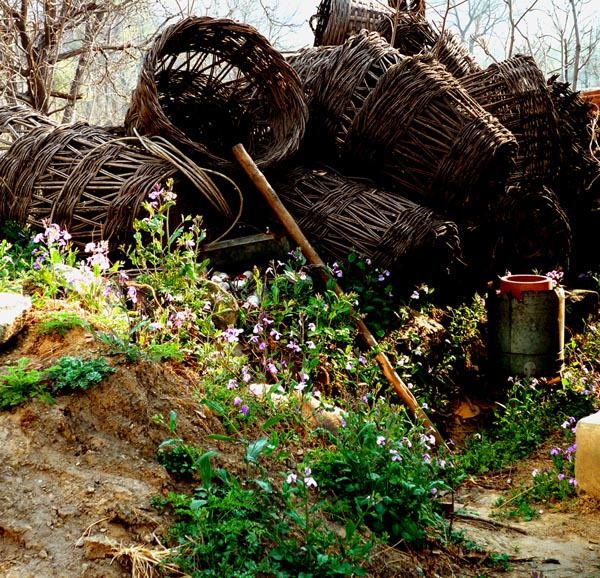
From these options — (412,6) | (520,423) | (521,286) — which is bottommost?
(520,423)

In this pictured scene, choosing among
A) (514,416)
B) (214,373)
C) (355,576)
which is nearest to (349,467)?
(355,576)

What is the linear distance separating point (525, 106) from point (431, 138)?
1.10 metres

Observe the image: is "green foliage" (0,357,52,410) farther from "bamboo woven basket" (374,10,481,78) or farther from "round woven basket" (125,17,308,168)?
"bamboo woven basket" (374,10,481,78)

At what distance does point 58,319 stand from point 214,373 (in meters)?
0.68

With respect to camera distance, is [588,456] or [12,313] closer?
[12,313]

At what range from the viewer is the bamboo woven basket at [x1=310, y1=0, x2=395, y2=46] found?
6.45 metres

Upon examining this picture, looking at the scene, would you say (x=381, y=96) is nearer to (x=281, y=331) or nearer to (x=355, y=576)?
(x=281, y=331)

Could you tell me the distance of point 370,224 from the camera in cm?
470

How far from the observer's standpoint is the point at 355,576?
2395mm

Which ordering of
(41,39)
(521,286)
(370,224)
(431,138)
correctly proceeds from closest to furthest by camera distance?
1. (370,224)
2. (431,138)
3. (521,286)
4. (41,39)

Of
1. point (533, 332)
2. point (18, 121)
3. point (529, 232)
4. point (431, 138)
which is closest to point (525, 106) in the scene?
point (529, 232)

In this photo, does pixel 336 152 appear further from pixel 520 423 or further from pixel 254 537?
pixel 254 537

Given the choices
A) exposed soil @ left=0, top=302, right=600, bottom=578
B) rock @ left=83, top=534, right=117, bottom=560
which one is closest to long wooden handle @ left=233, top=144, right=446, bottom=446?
exposed soil @ left=0, top=302, right=600, bottom=578

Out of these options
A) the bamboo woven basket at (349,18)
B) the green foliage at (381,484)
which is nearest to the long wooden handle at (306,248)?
the green foliage at (381,484)
